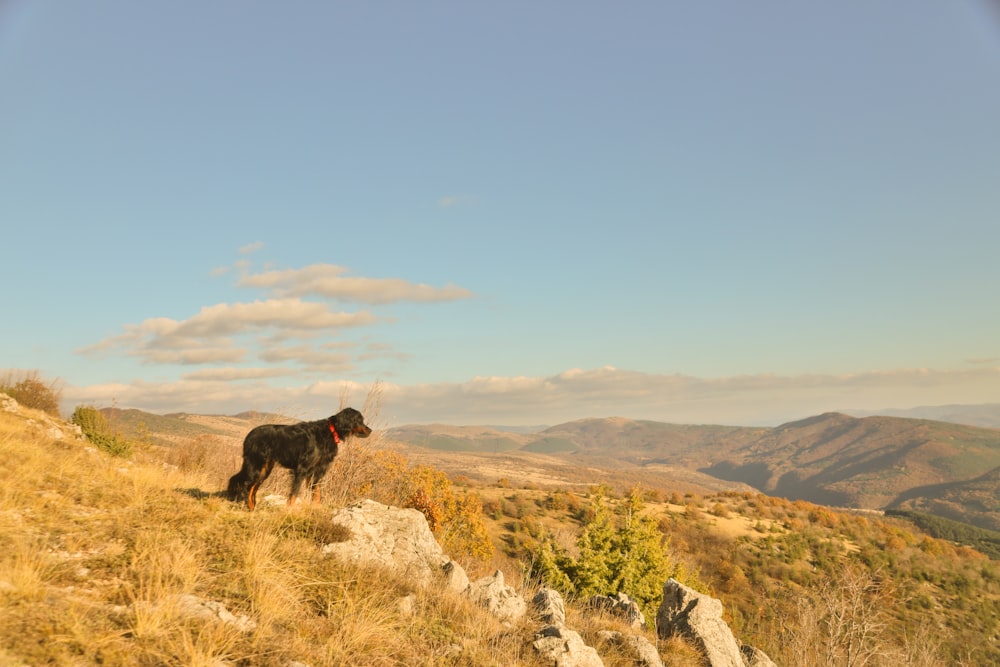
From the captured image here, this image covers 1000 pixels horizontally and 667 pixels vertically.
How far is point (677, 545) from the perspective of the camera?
43500 mm

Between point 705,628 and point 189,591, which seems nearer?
point 189,591

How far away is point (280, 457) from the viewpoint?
7.26 meters

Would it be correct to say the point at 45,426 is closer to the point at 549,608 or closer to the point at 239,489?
the point at 239,489

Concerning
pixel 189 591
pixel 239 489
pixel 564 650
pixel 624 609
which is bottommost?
pixel 624 609

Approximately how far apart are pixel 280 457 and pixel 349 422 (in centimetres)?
113

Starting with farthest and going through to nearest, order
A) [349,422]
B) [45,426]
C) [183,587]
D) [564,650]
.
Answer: [45,426]
[349,422]
[564,650]
[183,587]

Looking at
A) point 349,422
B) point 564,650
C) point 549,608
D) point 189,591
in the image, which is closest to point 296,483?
point 349,422

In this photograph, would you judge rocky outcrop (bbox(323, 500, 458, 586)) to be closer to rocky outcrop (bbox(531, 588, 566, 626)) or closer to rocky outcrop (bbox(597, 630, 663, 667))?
rocky outcrop (bbox(531, 588, 566, 626))

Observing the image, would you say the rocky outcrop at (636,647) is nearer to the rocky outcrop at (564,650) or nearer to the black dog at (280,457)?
the rocky outcrop at (564,650)

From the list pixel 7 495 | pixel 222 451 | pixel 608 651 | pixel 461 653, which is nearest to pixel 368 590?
pixel 461 653

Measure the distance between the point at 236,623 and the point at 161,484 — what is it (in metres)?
4.86

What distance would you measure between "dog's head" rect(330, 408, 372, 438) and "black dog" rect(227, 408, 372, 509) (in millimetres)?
332

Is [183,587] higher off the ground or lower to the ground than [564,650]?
higher

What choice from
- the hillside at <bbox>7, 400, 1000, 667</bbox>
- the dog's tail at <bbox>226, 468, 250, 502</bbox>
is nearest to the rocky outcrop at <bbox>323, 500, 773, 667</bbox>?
the hillside at <bbox>7, 400, 1000, 667</bbox>
